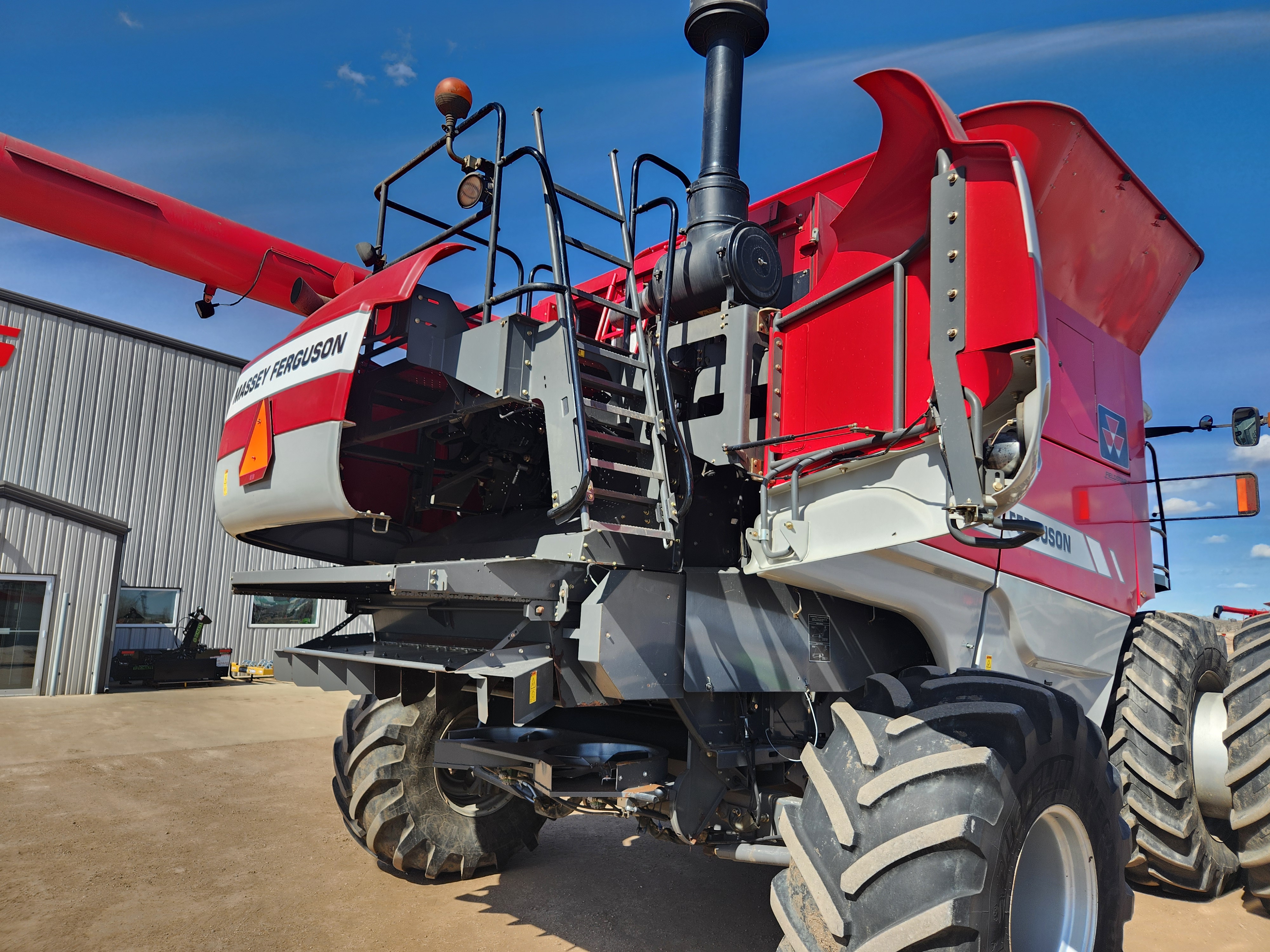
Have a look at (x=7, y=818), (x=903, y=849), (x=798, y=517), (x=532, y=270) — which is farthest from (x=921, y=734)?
(x=7, y=818)

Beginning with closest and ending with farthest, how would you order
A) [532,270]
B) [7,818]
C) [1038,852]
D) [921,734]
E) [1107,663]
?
[921,734] → [1038,852] → [532,270] → [1107,663] → [7,818]

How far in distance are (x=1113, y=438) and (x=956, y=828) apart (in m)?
2.82

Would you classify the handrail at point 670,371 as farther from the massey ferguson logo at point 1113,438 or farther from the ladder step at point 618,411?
the massey ferguson logo at point 1113,438

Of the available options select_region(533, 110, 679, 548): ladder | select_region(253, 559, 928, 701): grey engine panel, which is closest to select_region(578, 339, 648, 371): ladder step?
select_region(533, 110, 679, 548): ladder

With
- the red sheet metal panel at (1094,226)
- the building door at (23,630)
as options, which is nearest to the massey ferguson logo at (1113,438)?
the red sheet metal panel at (1094,226)

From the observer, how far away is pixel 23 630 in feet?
47.5

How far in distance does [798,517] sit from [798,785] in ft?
4.60

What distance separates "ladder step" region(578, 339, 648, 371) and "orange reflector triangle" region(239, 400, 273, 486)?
1570mm

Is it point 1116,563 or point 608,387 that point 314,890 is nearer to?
point 608,387

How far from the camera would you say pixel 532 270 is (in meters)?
4.06

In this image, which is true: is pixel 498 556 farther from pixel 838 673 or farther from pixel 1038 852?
pixel 1038 852

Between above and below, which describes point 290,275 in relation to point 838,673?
above

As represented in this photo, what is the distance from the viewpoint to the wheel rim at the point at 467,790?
4.61 meters

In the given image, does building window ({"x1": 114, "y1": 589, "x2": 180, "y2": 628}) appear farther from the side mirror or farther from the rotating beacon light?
the side mirror
